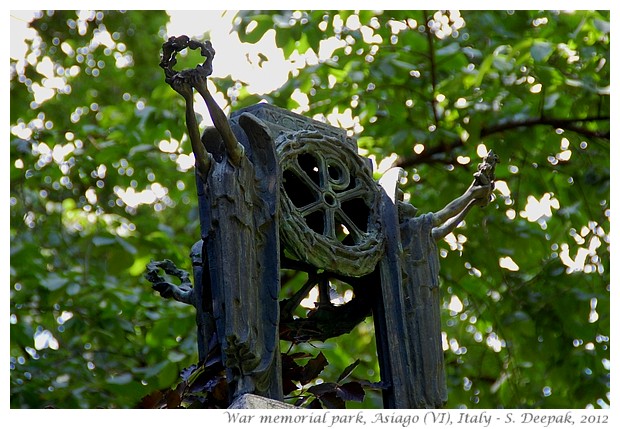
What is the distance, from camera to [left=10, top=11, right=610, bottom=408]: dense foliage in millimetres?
9078

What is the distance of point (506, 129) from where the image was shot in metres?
9.30

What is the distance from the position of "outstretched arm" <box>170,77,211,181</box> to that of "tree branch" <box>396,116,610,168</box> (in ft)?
13.6

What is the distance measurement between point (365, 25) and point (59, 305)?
3473mm

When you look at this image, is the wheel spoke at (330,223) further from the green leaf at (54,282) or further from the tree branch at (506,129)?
the green leaf at (54,282)

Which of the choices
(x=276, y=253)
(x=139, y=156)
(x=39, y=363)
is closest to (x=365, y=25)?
(x=139, y=156)

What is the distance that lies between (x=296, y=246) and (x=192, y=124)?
0.80 meters

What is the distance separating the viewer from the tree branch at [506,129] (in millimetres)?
9227

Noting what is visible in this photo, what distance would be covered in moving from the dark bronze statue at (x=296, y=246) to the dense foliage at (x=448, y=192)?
2895 mm

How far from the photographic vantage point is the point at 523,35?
9.83 metres

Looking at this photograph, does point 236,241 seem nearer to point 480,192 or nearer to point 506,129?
point 480,192

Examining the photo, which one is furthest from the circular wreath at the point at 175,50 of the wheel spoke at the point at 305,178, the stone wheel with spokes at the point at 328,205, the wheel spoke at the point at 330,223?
the wheel spoke at the point at 330,223

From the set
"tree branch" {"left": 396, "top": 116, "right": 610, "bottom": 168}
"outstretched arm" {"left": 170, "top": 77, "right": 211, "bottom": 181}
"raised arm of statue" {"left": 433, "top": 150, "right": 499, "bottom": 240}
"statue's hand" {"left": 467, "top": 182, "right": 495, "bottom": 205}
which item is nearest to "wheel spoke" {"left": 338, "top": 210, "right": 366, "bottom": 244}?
"raised arm of statue" {"left": 433, "top": 150, "right": 499, "bottom": 240}

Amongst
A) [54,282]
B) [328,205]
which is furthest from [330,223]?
[54,282]

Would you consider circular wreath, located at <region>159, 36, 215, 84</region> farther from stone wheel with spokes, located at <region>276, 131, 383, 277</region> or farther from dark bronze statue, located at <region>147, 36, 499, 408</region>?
stone wheel with spokes, located at <region>276, 131, 383, 277</region>
